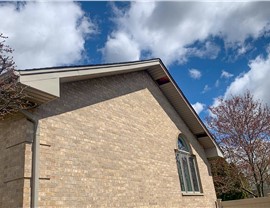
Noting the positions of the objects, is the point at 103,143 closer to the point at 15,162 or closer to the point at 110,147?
the point at 110,147

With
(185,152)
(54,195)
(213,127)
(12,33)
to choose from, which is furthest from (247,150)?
(12,33)

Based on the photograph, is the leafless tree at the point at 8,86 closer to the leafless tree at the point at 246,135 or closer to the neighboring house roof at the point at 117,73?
the neighboring house roof at the point at 117,73

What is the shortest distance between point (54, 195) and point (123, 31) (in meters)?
5.28

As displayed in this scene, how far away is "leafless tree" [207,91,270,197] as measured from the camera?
1934cm

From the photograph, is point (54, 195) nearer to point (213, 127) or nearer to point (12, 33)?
point (12, 33)

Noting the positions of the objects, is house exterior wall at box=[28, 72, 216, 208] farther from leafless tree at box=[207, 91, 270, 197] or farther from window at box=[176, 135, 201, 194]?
leafless tree at box=[207, 91, 270, 197]

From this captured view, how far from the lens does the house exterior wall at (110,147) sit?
6.68 metres

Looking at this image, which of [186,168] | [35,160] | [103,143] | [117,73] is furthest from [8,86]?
[186,168]

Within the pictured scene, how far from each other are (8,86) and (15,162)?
6.38 feet

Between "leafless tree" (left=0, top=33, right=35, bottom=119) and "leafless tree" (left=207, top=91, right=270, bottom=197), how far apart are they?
1734 centimetres

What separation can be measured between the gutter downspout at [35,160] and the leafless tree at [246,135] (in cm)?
1662

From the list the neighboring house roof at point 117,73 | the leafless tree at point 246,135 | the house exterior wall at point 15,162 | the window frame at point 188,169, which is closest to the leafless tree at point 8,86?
the neighboring house roof at point 117,73

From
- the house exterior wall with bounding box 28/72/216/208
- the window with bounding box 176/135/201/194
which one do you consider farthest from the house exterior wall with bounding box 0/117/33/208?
the window with bounding box 176/135/201/194

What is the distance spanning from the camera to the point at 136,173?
9016 mm
